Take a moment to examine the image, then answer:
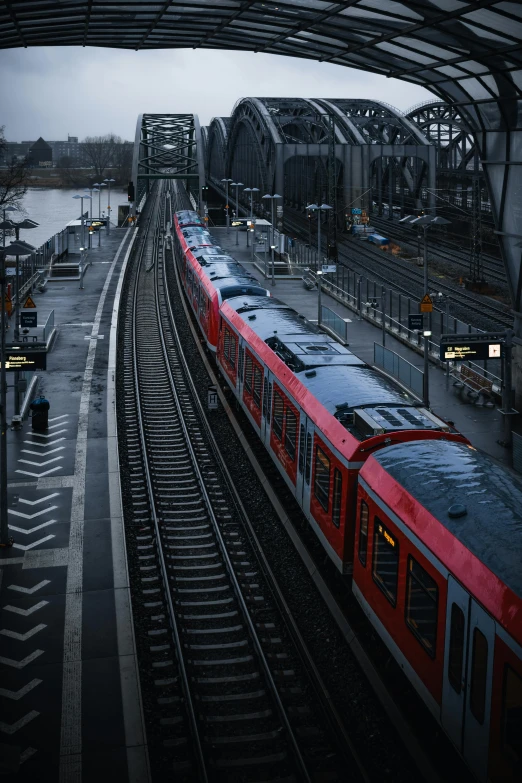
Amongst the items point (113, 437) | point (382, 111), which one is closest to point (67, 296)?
point (113, 437)

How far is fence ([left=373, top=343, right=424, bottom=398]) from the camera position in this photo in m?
25.9

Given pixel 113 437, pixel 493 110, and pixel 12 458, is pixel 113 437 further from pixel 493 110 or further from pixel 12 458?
pixel 493 110

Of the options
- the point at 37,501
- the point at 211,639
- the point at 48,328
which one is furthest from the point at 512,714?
the point at 48,328

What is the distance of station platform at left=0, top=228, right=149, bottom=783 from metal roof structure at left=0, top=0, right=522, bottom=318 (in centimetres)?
997

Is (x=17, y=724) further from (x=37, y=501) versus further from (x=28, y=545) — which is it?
(x=37, y=501)

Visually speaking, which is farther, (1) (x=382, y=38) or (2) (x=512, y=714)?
(1) (x=382, y=38)

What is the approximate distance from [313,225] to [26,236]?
1088 inches

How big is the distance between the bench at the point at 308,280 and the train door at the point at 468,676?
38756 millimetres

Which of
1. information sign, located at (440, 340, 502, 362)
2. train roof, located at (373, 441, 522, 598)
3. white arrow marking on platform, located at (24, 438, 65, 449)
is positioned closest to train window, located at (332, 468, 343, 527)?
train roof, located at (373, 441, 522, 598)

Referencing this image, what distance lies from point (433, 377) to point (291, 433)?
1395cm

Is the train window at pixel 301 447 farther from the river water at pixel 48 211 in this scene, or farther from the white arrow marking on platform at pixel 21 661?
the river water at pixel 48 211

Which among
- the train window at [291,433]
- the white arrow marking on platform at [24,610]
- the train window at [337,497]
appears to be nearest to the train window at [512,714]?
the train window at [337,497]

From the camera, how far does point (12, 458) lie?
65.4 ft

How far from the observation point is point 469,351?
22.1 meters
